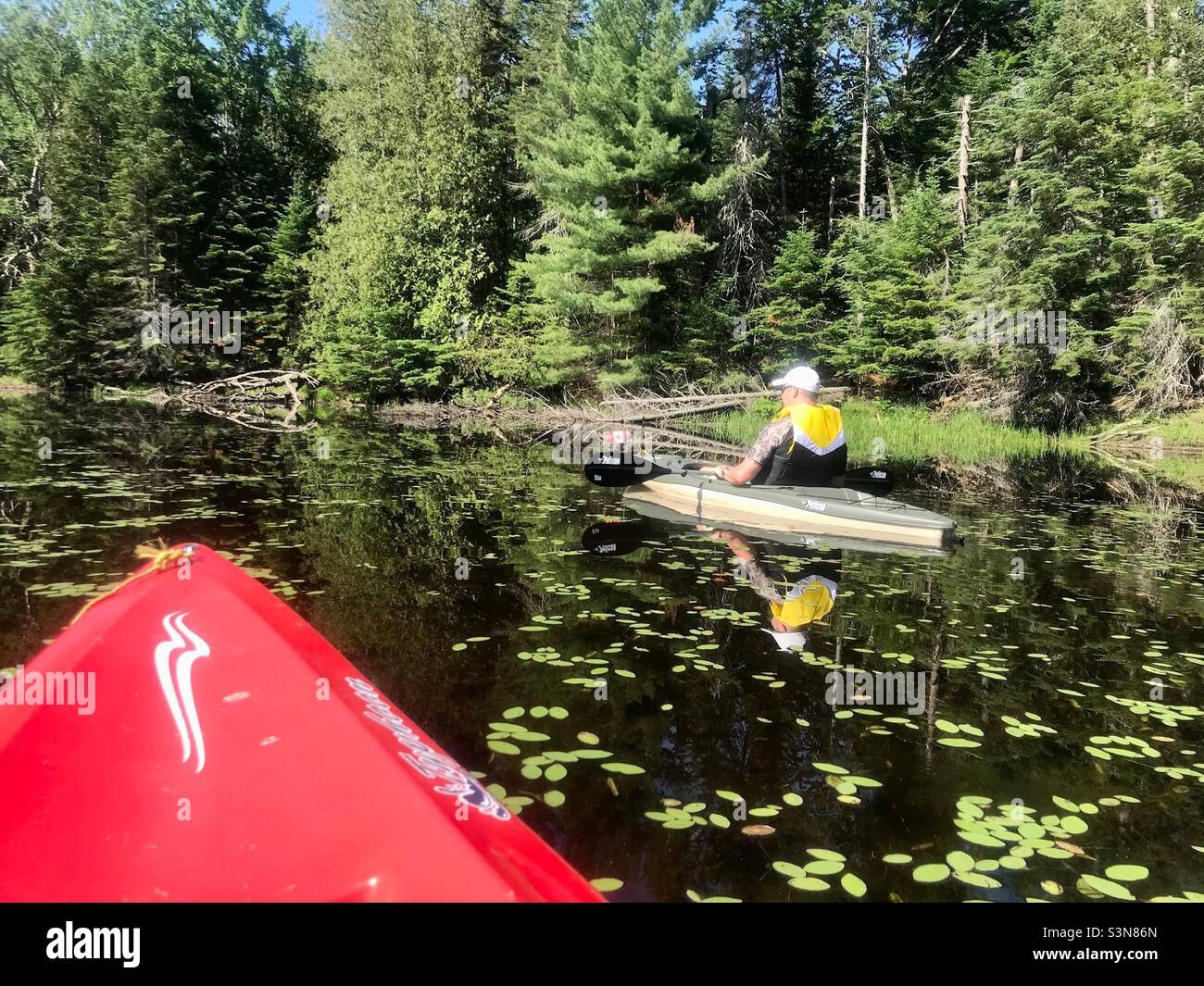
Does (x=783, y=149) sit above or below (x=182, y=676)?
above

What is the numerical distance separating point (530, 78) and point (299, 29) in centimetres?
2156

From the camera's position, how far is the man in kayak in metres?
8.49

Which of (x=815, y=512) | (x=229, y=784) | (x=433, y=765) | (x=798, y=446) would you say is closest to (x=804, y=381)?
(x=798, y=446)

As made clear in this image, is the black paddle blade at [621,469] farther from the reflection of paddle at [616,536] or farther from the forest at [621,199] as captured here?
the forest at [621,199]

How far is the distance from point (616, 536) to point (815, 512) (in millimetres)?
2278

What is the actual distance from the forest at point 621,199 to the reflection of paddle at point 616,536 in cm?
1359

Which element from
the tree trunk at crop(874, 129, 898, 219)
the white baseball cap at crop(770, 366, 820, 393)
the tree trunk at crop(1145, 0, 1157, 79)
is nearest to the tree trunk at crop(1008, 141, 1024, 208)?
the tree trunk at crop(1145, 0, 1157, 79)

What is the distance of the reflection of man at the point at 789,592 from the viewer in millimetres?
5305

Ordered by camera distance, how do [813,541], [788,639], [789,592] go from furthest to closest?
1. [813,541]
2. [789,592]
3. [788,639]

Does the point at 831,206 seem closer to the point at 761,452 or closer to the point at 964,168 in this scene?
the point at 964,168

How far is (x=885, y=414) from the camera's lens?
22.4 m

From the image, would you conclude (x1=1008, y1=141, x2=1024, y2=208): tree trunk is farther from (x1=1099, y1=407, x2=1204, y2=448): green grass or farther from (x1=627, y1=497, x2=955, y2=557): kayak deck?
(x1=627, y1=497, x2=955, y2=557): kayak deck

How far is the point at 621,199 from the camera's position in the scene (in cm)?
2220
